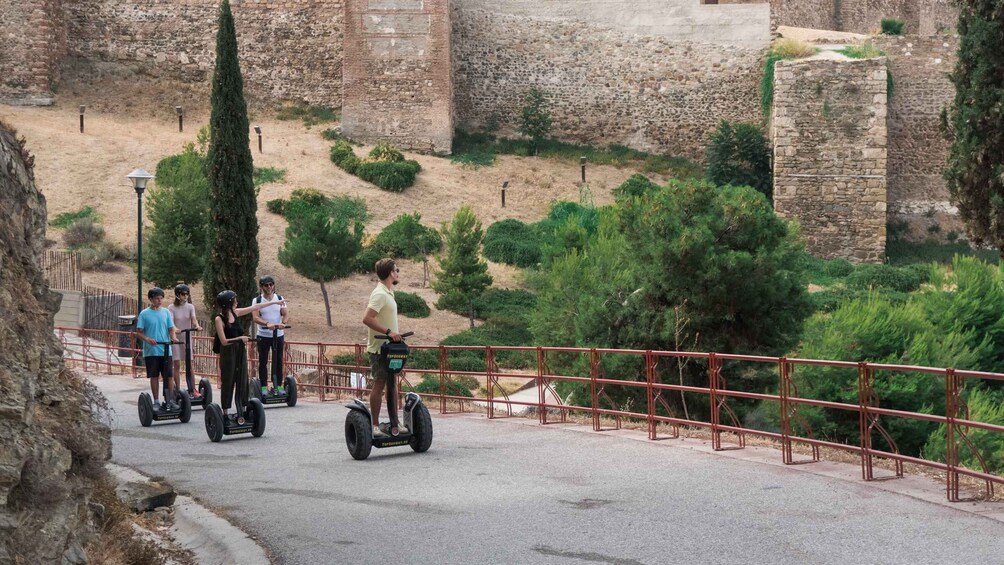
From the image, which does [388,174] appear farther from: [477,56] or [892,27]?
[892,27]

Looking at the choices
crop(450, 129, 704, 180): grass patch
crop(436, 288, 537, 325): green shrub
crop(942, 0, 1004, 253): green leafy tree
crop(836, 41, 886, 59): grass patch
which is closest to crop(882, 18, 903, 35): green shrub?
crop(836, 41, 886, 59): grass patch

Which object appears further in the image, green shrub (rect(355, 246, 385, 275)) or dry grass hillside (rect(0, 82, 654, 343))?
green shrub (rect(355, 246, 385, 275))

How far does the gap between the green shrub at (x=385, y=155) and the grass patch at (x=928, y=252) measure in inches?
581

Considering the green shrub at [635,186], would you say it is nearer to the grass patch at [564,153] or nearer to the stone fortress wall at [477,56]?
the grass patch at [564,153]

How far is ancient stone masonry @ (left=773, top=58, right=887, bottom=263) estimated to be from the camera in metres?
36.5

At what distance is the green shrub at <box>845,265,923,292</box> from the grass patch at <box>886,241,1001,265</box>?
104 inches

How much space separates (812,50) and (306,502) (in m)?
32.8

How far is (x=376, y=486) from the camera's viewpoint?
28.5ft

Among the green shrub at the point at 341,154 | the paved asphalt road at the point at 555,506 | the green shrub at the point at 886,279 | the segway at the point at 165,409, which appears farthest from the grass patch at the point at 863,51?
the paved asphalt road at the point at 555,506

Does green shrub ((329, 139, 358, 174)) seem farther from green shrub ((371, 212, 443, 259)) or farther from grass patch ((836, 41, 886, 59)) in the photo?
grass patch ((836, 41, 886, 59))

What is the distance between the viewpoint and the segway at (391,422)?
9.75m

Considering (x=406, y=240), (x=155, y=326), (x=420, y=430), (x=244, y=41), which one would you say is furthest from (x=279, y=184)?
(x=420, y=430)

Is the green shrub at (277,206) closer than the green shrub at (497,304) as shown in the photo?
No

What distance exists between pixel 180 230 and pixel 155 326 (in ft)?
58.5
